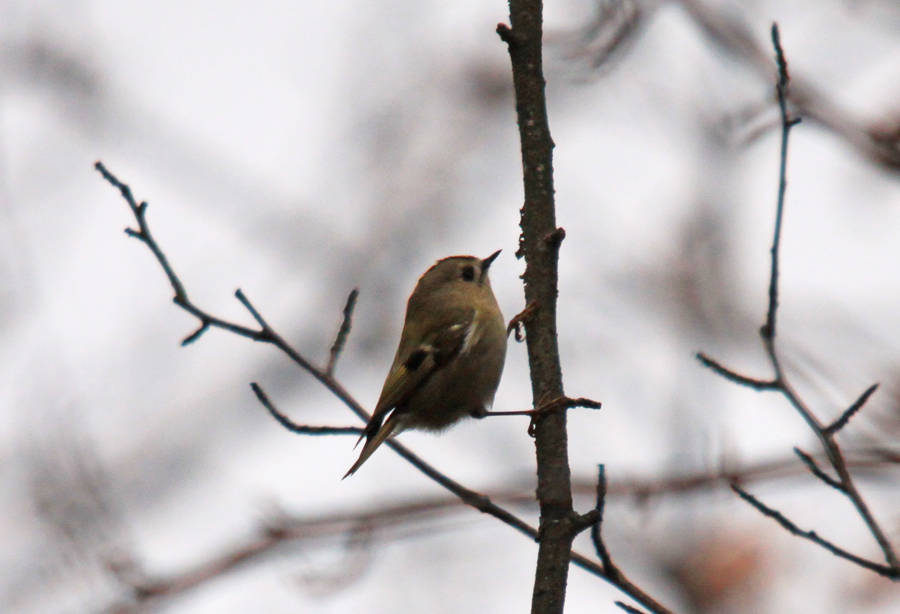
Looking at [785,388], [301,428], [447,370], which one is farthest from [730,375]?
[447,370]

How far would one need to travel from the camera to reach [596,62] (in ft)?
11.3

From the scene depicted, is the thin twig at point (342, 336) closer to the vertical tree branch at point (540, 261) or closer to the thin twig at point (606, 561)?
the vertical tree branch at point (540, 261)

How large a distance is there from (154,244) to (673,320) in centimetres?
331

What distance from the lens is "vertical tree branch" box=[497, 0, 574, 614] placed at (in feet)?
5.86

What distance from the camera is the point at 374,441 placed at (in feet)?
10.6

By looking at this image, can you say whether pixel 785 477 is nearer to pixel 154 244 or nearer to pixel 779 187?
pixel 779 187

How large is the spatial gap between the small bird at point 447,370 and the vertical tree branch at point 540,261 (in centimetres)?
147

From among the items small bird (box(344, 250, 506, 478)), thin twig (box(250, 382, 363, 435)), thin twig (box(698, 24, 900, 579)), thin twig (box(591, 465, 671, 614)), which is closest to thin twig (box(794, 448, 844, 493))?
thin twig (box(698, 24, 900, 579))

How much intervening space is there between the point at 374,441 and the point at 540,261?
1480mm

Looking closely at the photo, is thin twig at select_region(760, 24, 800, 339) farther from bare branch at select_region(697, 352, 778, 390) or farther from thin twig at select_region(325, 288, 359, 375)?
thin twig at select_region(325, 288, 359, 375)

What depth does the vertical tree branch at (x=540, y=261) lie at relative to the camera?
1787 millimetres

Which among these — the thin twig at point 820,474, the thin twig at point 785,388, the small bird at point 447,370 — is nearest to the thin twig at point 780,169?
the thin twig at point 785,388

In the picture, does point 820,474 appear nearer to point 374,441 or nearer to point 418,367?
point 374,441

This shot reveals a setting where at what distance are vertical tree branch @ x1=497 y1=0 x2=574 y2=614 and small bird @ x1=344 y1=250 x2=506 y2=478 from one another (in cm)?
147
